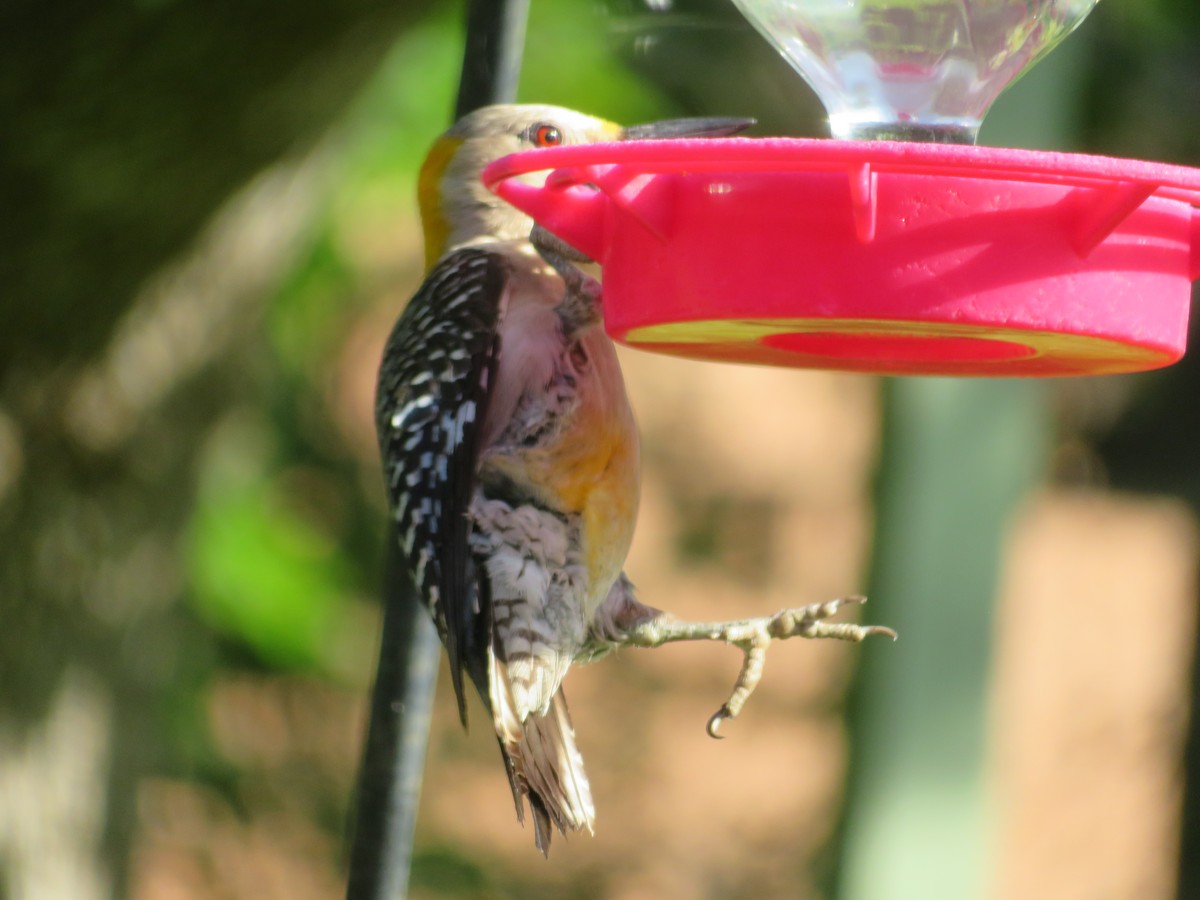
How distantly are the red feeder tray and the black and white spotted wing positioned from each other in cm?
103

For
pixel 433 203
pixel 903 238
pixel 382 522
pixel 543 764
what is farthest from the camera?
pixel 382 522

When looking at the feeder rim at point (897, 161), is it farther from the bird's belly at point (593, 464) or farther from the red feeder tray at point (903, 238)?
the bird's belly at point (593, 464)

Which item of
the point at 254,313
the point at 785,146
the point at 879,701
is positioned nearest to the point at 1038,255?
the point at 785,146

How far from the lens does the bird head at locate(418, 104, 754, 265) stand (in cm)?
331

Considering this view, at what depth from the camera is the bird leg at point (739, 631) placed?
291cm

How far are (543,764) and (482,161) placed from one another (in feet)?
4.70

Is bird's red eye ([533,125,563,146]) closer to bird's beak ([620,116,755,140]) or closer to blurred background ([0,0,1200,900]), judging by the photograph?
blurred background ([0,0,1200,900])

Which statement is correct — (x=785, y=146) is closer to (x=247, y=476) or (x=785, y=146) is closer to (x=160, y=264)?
(x=160, y=264)

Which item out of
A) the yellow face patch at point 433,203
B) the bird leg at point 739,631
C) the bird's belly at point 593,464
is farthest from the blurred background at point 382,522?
the bird leg at point 739,631

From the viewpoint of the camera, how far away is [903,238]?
70.1 inches

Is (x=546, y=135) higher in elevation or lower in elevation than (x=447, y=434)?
higher

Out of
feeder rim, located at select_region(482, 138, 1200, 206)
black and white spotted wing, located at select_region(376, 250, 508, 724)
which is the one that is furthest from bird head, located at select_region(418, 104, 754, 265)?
feeder rim, located at select_region(482, 138, 1200, 206)

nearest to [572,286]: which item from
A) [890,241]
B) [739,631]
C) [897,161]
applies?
[739,631]

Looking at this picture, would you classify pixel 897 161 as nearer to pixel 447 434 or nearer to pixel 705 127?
pixel 705 127
